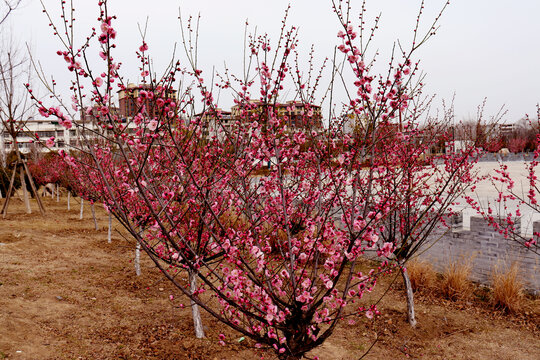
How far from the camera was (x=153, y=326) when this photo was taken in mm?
5445

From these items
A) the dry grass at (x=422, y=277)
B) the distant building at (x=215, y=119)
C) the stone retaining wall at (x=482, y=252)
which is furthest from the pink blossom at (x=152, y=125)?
the dry grass at (x=422, y=277)

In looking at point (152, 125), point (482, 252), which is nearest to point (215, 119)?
point (152, 125)

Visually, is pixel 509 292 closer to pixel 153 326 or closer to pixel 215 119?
pixel 215 119

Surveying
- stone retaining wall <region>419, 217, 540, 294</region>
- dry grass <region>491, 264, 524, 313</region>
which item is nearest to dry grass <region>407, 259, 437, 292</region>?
stone retaining wall <region>419, 217, 540, 294</region>

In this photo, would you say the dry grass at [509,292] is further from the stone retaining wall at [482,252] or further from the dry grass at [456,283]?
the dry grass at [456,283]

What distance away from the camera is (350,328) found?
18.5ft

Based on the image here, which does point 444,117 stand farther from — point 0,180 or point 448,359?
point 0,180

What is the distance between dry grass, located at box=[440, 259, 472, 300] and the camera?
627 cm

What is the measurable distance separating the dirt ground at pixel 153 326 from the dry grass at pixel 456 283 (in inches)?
6.2

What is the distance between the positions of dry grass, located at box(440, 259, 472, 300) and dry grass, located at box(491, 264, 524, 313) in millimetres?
440

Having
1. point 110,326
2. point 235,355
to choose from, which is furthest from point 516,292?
point 110,326

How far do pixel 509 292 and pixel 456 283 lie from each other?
30.9 inches

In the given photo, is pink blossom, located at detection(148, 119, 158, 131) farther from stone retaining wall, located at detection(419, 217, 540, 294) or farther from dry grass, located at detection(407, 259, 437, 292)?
dry grass, located at detection(407, 259, 437, 292)

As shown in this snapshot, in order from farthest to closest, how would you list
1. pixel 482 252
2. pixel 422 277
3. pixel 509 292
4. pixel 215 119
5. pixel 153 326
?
pixel 422 277 < pixel 482 252 < pixel 509 292 < pixel 153 326 < pixel 215 119
